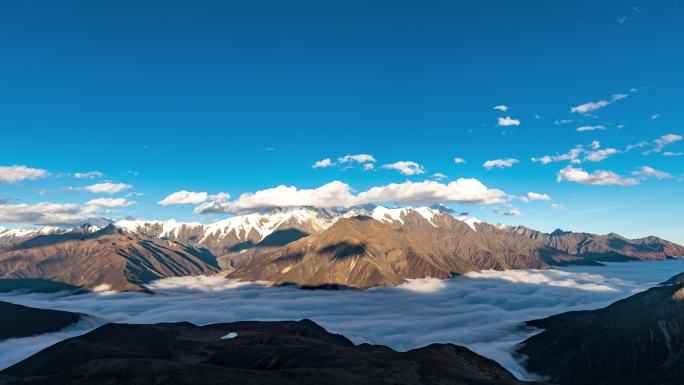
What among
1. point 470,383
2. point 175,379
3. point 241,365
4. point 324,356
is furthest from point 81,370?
point 470,383

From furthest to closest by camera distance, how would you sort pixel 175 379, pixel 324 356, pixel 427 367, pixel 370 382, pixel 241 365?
1. pixel 241 365
2. pixel 324 356
3. pixel 427 367
4. pixel 370 382
5. pixel 175 379

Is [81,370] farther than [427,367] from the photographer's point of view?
No

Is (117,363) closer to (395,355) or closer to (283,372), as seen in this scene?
(283,372)

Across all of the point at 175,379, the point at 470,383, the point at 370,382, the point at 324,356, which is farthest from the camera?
the point at 324,356

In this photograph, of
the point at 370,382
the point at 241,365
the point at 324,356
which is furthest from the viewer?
the point at 241,365

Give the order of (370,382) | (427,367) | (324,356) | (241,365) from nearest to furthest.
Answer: (370,382), (427,367), (324,356), (241,365)

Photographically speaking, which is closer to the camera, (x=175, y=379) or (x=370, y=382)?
(x=175, y=379)

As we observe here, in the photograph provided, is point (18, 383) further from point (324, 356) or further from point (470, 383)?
point (470, 383)

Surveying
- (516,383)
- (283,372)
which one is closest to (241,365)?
(283,372)

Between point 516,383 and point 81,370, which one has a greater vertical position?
point 81,370
